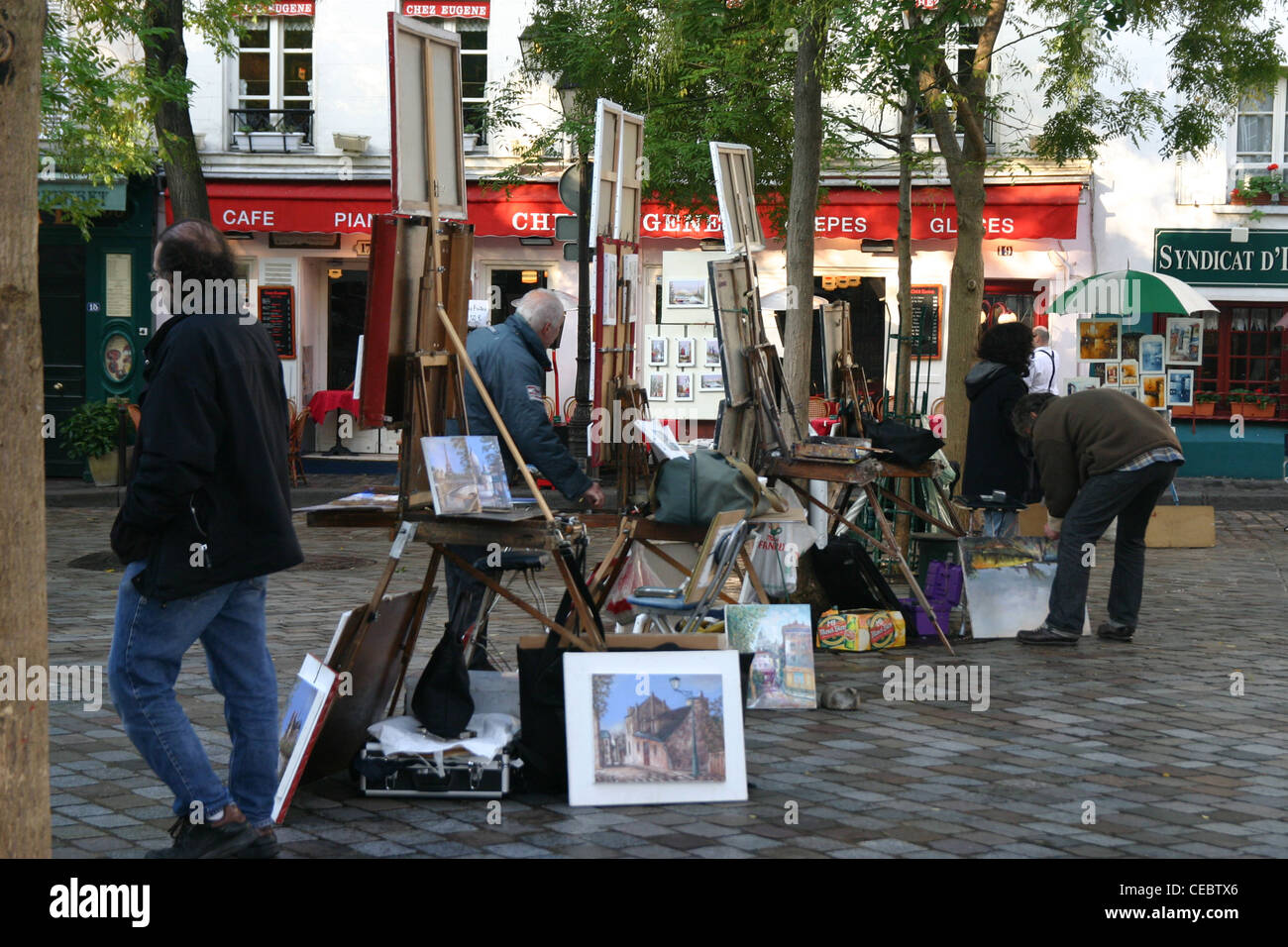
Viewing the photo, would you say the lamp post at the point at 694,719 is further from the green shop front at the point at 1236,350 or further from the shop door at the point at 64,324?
the shop door at the point at 64,324

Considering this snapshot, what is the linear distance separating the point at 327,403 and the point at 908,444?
41.4 ft

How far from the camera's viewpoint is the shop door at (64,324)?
20.7 meters

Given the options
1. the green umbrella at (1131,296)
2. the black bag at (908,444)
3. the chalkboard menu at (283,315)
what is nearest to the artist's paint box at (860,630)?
the black bag at (908,444)

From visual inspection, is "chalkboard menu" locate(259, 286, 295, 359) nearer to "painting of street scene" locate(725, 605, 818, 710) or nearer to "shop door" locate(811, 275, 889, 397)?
"shop door" locate(811, 275, 889, 397)

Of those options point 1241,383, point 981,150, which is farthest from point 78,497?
point 1241,383

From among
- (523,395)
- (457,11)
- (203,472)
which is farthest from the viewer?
(457,11)

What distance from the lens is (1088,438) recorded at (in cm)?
855

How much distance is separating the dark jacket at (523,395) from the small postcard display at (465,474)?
72cm

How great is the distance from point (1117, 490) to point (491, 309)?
1380cm

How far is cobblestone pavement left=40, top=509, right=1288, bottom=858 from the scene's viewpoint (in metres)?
4.89

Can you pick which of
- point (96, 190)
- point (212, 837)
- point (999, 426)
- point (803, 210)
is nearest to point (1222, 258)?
point (803, 210)

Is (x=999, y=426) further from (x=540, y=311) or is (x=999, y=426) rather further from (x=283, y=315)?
(x=283, y=315)

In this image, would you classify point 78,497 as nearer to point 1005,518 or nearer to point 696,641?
point 1005,518

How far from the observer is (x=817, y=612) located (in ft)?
28.3
